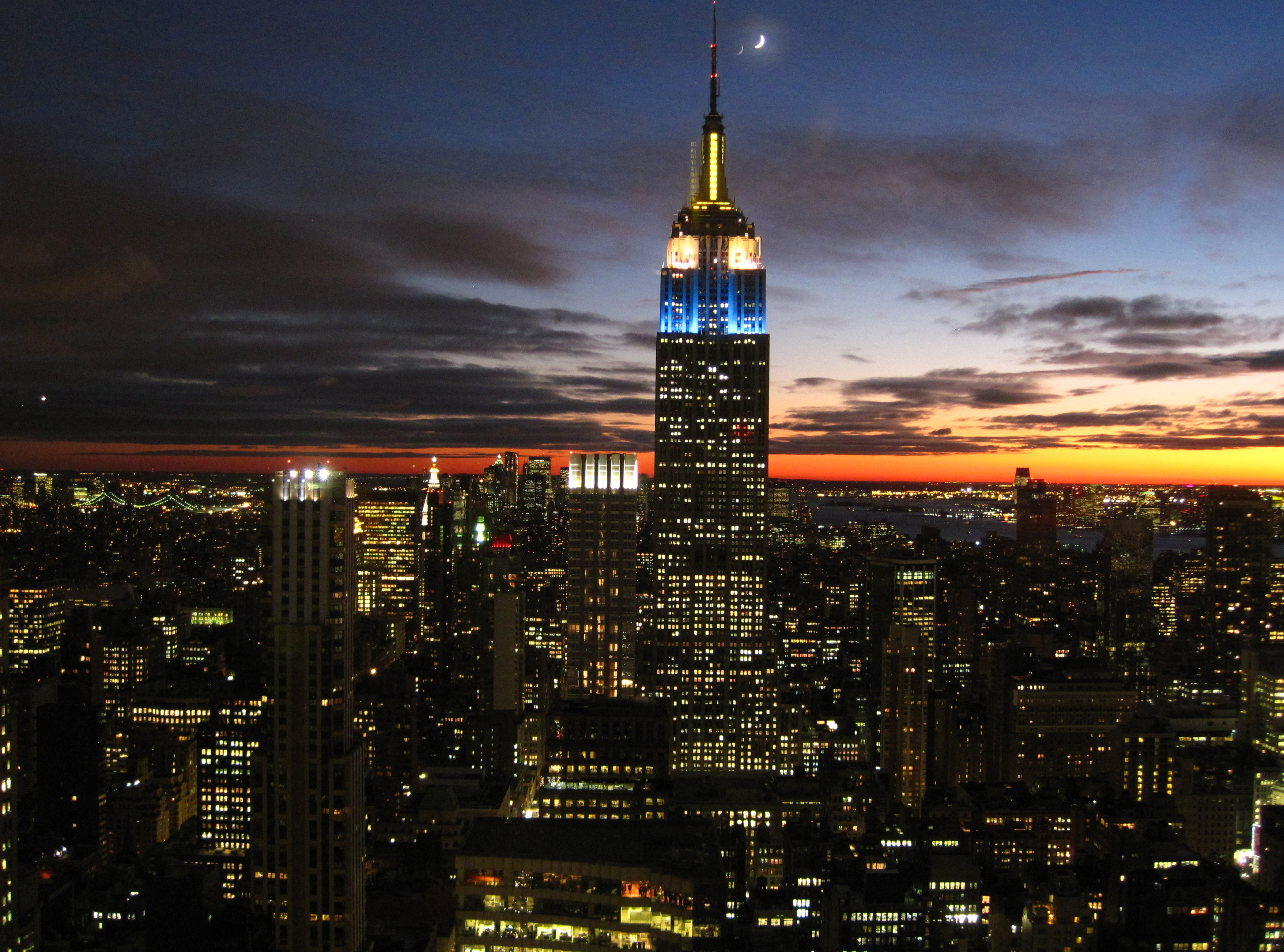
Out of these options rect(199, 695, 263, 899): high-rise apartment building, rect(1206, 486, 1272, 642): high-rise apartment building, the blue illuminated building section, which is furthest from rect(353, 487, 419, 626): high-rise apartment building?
rect(1206, 486, 1272, 642): high-rise apartment building

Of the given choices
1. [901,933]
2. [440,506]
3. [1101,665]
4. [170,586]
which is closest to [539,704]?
[440,506]

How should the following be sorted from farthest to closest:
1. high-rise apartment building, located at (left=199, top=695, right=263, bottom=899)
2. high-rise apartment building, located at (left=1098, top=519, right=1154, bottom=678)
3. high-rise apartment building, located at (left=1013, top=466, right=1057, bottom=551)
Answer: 1. high-rise apartment building, located at (left=1013, top=466, right=1057, bottom=551)
2. high-rise apartment building, located at (left=1098, top=519, right=1154, bottom=678)
3. high-rise apartment building, located at (left=199, top=695, right=263, bottom=899)

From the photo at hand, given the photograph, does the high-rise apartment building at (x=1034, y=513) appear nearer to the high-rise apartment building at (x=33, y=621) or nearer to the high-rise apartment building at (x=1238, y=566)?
the high-rise apartment building at (x=1238, y=566)

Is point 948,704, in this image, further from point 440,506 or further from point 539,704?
point 440,506

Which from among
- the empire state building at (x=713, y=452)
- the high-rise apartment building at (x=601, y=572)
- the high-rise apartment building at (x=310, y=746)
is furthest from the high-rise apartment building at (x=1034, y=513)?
the high-rise apartment building at (x=310, y=746)

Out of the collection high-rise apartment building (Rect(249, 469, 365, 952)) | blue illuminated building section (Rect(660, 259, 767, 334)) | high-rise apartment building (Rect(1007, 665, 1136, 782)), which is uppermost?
blue illuminated building section (Rect(660, 259, 767, 334))

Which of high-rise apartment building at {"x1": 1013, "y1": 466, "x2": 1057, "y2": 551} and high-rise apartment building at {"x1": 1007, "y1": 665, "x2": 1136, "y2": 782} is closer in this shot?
high-rise apartment building at {"x1": 1007, "y1": 665, "x2": 1136, "y2": 782}

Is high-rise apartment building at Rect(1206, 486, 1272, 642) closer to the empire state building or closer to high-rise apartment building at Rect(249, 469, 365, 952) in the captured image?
the empire state building
